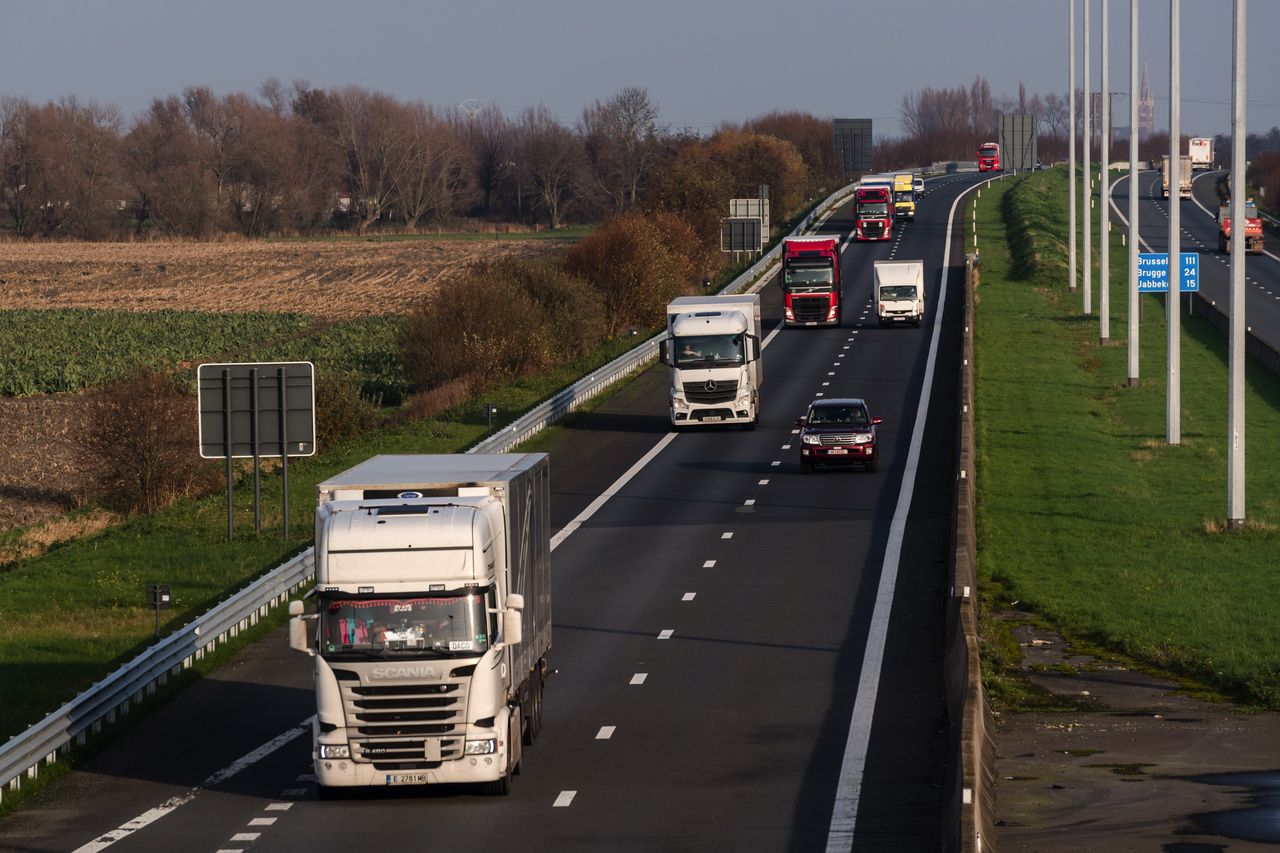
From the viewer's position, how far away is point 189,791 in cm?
1928

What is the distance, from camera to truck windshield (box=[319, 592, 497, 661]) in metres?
17.8

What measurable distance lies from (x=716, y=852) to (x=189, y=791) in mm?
6266

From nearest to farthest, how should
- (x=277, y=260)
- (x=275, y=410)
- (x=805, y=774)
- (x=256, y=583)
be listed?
(x=805, y=774) → (x=256, y=583) → (x=275, y=410) → (x=277, y=260)

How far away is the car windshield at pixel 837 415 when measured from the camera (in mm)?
42344

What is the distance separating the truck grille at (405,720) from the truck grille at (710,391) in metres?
31.2

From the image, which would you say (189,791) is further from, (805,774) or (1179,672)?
(1179,672)

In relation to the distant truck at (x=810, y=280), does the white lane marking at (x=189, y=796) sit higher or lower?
lower

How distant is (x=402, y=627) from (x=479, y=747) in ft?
4.70

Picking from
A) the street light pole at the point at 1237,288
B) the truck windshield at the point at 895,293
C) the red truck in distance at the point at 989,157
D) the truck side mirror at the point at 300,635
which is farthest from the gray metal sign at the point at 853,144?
the truck side mirror at the point at 300,635

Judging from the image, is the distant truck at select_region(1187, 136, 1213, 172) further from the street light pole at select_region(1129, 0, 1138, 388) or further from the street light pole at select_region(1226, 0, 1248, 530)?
the street light pole at select_region(1226, 0, 1248, 530)

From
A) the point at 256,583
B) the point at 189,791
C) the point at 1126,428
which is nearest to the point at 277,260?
the point at 1126,428

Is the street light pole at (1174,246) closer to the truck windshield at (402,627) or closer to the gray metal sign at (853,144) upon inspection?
the truck windshield at (402,627)

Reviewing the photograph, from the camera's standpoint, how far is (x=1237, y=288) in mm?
34875

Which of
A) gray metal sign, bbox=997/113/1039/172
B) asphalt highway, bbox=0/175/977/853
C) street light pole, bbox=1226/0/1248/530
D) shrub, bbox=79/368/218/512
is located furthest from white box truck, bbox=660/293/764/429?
gray metal sign, bbox=997/113/1039/172
